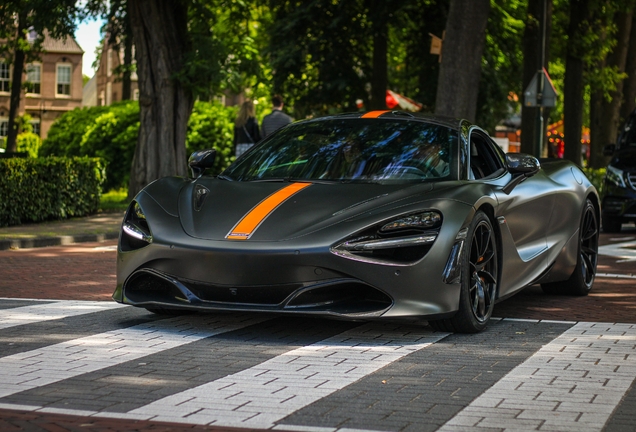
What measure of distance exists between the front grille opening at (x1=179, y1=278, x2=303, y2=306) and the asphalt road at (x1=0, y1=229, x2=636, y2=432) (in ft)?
0.81

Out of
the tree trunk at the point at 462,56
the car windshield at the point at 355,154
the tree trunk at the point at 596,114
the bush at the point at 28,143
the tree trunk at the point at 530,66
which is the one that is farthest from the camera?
the bush at the point at 28,143

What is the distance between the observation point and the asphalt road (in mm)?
4723

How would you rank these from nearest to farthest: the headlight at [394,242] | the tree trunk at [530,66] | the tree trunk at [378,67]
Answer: the headlight at [394,242], the tree trunk at [530,66], the tree trunk at [378,67]

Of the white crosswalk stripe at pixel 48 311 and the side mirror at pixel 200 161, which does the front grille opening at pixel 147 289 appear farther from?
the side mirror at pixel 200 161

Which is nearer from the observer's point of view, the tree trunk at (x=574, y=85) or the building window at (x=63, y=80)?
the tree trunk at (x=574, y=85)

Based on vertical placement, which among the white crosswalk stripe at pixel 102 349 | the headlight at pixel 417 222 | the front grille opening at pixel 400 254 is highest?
the headlight at pixel 417 222

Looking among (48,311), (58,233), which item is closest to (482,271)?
(48,311)

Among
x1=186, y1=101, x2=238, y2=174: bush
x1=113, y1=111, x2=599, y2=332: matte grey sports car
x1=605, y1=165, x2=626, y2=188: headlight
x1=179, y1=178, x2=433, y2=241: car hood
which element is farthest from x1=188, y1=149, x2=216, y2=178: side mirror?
x1=186, y1=101, x2=238, y2=174: bush

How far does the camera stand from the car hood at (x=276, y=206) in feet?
21.5

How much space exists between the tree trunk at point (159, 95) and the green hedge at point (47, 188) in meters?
1.79

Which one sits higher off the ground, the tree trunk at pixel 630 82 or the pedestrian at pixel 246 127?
the tree trunk at pixel 630 82

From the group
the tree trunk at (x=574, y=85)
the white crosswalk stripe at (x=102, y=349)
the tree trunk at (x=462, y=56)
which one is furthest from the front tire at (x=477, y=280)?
the tree trunk at (x=574, y=85)

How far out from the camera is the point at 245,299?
21.5ft

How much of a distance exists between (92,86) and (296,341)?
4068 inches
